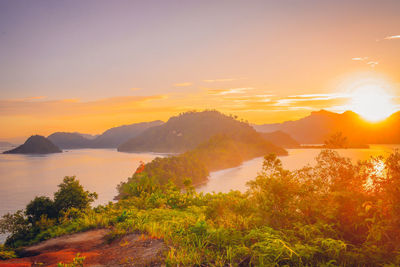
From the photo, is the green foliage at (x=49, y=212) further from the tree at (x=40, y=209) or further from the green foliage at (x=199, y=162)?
the green foliage at (x=199, y=162)

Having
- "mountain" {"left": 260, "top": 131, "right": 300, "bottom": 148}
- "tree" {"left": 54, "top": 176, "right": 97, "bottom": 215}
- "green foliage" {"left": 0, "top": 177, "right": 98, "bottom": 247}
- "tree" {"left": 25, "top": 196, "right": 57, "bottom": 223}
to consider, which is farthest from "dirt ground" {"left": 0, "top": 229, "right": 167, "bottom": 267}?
"mountain" {"left": 260, "top": 131, "right": 300, "bottom": 148}

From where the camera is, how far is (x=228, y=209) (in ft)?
31.6

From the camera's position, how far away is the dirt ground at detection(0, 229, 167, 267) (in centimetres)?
564

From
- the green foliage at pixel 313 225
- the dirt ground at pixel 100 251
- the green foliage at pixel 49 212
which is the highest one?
the green foliage at pixel 313 225

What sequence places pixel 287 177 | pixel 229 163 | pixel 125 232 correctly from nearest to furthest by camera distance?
pixel 287 177, pixel 125 232, pixel 229 163

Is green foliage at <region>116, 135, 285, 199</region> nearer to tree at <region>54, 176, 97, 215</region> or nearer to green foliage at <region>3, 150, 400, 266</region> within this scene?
tree at <region>54, 176, 97, 215</region>

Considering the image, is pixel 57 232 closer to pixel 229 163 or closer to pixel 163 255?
pixel 163 255

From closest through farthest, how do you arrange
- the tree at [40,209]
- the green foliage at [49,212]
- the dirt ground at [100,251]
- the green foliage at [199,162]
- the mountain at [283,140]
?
the dirt ground at [100,251]
the green foliage at [49,212]
the tree at [40,209]
the green foliage at [199,162]
the mountain at [283,140]

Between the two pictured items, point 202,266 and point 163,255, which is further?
point 163,255

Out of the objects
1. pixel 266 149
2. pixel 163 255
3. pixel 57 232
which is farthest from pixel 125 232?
pixel 266 149

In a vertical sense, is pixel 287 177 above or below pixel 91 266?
above

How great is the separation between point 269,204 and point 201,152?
4781 inches

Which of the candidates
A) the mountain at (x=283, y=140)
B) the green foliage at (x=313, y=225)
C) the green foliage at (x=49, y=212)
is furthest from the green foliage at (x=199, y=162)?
the mountain at (x=283, y=140)

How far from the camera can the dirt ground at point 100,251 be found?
5645 millimetres
